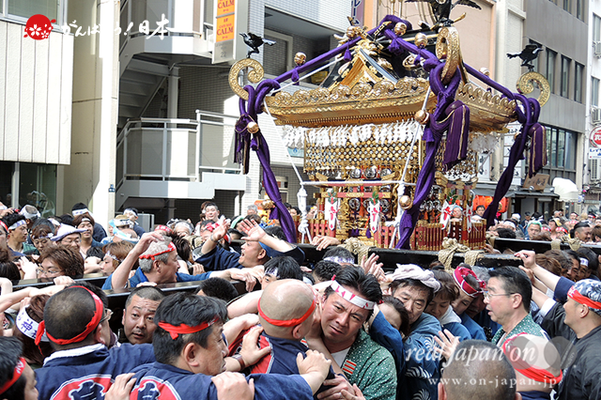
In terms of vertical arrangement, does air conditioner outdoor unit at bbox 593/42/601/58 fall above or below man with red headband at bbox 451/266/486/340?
above

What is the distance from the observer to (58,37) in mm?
10578

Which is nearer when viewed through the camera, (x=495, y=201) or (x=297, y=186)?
(x=495, y=201)

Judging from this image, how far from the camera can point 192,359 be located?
2.15 m

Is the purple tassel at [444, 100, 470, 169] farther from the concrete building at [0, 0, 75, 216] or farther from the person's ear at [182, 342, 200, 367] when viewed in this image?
the concrete building at [0, 0, 75, 216]

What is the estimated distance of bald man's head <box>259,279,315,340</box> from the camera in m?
2.33

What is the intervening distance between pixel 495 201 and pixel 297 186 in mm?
8436

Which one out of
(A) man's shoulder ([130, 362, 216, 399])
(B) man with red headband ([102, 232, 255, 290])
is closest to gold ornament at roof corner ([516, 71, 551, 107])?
(B) man with red headband ([102, 232, 255, 290])

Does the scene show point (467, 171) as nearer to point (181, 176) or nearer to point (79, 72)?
point (181, 176)

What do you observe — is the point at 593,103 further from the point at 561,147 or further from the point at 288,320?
the point at 288,320

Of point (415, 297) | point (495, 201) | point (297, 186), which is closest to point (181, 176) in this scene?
point (297, 186)

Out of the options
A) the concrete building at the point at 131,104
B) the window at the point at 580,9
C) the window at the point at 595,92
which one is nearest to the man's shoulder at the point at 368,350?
the concrete building at the point at 131,104

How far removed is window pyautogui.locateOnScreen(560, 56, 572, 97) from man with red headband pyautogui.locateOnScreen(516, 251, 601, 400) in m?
24.2

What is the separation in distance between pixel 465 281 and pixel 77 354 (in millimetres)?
2604

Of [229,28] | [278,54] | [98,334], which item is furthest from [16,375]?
[278,54]
